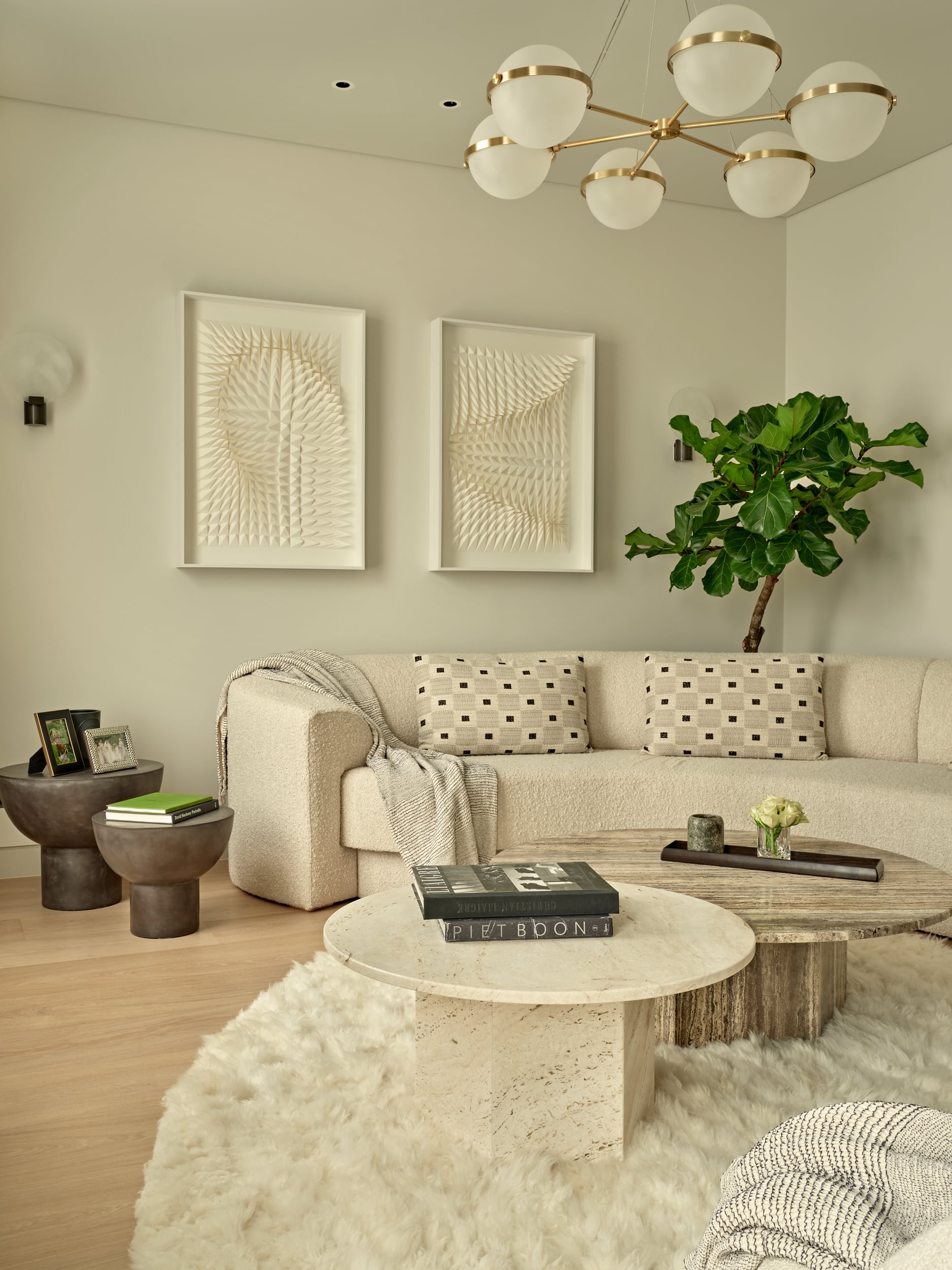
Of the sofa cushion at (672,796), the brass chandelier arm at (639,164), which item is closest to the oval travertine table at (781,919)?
the sofa cushion at (672,796)

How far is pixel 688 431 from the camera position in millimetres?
4453

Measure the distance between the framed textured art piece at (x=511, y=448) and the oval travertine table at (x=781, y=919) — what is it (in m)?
2.23

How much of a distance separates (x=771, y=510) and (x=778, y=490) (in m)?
0.08

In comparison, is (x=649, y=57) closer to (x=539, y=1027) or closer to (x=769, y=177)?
(x=769, y=177)

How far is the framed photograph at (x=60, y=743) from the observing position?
11.2 feet

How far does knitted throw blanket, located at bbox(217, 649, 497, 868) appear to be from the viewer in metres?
3.28

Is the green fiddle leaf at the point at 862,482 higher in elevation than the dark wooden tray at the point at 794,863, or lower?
higher

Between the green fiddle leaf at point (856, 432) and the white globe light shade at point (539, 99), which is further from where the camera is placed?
the green fiddle leaf at point (856, 432)

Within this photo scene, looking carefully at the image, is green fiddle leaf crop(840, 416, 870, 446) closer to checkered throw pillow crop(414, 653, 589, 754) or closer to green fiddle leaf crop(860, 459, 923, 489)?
green fiddle leaf crop(860, 459, 923, 489)

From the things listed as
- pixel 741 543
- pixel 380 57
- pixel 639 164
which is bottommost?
pixel 741 543

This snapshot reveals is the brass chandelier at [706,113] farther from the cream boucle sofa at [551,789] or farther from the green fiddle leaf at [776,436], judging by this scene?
the cream boucle sofa at [551,789]

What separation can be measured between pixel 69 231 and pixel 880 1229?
402 centimetres

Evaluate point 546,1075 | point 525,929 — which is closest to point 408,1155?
point 546,1075

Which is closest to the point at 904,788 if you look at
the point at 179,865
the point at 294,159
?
the point at 179,865
